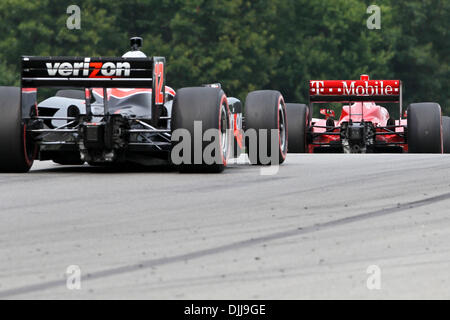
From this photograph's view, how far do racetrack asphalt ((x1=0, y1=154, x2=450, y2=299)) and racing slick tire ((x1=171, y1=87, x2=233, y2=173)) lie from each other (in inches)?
10.8

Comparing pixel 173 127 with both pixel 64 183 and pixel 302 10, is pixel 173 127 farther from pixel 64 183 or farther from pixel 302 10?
pixel 302 10

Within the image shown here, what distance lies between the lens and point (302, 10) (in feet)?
214

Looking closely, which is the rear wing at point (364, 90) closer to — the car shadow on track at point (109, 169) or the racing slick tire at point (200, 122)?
the car shadow on track at point (109, 169)

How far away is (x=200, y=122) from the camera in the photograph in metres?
12.1

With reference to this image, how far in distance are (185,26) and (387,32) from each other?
15088mm

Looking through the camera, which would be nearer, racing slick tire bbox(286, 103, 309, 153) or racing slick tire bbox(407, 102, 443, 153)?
racing slick tire bbox(407, 102, 443, 153)

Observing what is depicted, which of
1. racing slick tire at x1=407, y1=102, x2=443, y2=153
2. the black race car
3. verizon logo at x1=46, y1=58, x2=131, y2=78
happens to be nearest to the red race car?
racing slick tire at x1=407, y1=102, x2=443, y2=153

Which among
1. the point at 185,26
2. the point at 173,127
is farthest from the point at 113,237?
the point at 185,26

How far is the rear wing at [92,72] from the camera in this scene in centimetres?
1241

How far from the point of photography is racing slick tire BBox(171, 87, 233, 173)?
39.7 feet

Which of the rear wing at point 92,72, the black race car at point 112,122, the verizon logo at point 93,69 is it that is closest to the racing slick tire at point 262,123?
the black race car at point 112,122

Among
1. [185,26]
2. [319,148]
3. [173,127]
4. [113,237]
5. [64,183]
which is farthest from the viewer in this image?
[185,26]

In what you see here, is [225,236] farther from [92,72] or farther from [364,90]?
[364,90]

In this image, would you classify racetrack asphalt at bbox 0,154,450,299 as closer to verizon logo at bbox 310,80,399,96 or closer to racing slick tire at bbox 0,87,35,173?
racing slick tire at bbox 0,87,35,173
